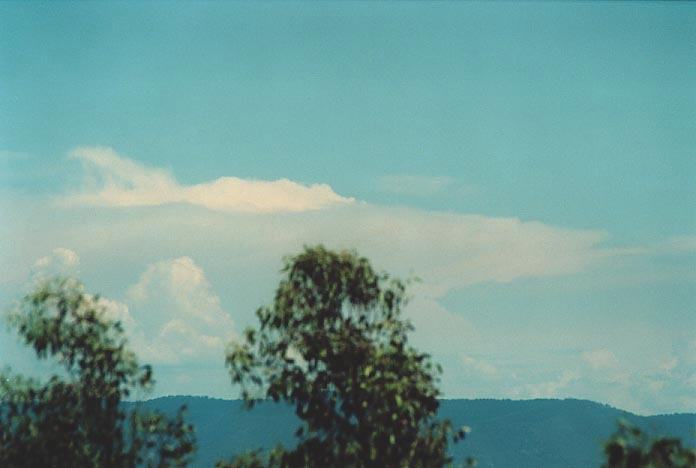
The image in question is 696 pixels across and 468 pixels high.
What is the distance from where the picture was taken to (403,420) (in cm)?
3528

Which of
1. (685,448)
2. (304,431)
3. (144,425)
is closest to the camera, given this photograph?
(685,448)

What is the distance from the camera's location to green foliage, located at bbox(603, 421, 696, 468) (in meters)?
24.3

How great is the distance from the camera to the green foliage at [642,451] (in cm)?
2434

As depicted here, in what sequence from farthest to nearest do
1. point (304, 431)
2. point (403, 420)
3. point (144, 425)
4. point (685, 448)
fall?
point (144, 425) → point (304, 431) → point (403, 420) → point (685, 448)

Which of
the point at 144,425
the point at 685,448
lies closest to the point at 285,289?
the point at 144,425

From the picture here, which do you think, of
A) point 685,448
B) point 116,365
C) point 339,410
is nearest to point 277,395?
point 339,410

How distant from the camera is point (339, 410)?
120 ft

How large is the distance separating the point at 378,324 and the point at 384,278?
78.6 inches

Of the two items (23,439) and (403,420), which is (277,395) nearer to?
(403,420)

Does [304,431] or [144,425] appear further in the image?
[144,425]

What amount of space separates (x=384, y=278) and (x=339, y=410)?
589 cm

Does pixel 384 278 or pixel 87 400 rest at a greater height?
pixel 384 278

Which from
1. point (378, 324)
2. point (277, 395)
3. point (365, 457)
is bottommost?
point (365, 457)

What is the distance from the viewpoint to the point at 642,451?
24.8m
